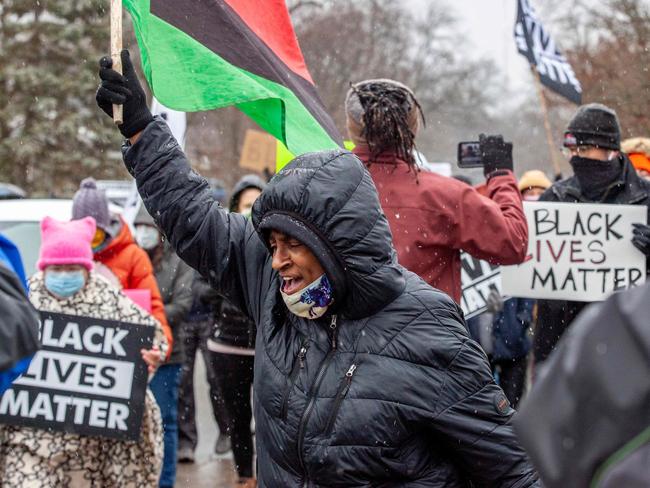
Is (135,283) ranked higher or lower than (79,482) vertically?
higher

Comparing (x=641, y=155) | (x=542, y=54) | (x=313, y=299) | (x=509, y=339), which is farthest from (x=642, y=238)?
(x=542, y=54)

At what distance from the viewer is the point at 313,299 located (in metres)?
3.04

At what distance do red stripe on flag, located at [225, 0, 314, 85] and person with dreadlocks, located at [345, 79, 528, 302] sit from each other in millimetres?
283

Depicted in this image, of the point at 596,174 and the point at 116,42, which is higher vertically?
the point at 116,42

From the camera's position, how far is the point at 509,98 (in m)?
47.4

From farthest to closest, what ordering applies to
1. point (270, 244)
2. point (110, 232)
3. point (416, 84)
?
point (416, 84)
point (110, 232)
point (270, 244)

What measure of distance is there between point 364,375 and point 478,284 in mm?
3499

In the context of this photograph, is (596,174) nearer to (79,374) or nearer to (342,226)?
(79,374)

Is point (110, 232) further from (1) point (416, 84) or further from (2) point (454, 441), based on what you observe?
(1) point (416, 84)

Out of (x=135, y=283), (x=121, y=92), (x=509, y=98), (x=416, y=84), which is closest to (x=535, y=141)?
(x=509, y=98)

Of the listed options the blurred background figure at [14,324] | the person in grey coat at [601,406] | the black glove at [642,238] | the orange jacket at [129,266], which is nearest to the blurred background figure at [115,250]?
the orange jacket at [129,266]

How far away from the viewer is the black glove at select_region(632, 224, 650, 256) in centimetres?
570

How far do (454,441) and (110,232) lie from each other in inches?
157

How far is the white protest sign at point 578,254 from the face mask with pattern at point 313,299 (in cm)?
306
